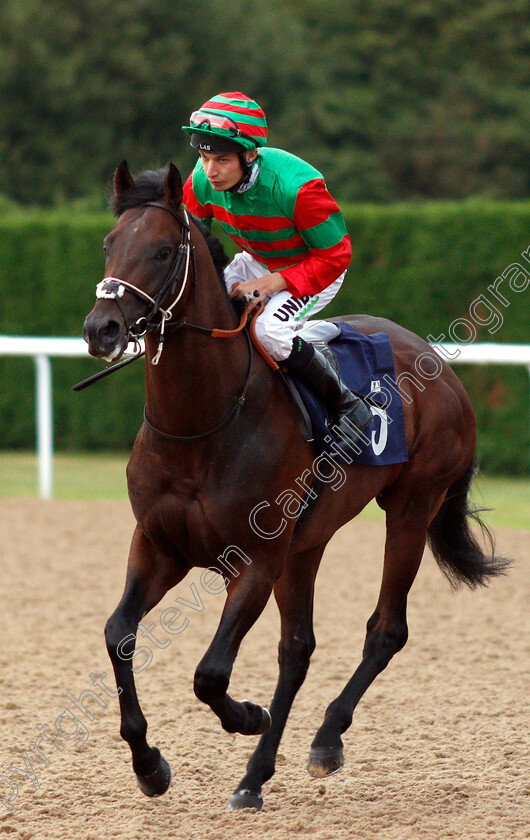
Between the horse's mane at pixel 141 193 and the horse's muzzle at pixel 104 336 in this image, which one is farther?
the horse's mane at pixel 141 193

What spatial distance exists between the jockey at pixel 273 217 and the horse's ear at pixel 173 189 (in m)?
0.29

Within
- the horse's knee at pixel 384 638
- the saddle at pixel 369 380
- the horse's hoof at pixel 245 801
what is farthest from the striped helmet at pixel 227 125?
the horse's hoof at pixel 245 801

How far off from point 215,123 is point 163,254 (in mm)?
533

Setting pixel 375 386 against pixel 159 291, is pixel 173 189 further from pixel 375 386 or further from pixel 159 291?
pixel 375 386

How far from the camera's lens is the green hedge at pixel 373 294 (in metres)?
10.6

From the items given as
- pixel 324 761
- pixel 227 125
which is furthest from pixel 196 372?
pixel 324 761

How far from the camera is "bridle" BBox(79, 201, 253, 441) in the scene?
3023 millimetres

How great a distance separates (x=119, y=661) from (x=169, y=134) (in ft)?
61.7

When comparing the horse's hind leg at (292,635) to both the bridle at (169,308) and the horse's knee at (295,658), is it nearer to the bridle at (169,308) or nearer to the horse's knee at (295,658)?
the horse's knee at (295,658)

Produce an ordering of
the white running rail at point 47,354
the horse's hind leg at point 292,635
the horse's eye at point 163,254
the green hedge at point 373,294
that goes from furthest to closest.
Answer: the green hedge at point 373,294
the white running rail at point 47,354
the horse's hind leg at point 292,635
the horse's eye at point 163,254

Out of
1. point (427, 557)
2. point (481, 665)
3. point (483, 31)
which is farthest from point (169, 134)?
point (481, 665)

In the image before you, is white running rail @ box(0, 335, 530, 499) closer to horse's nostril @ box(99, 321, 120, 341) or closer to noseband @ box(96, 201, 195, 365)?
noseband @ box(96, 201, 195, 365)

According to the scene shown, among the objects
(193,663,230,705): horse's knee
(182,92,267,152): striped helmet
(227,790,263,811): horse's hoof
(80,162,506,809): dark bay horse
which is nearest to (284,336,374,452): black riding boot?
(80,162,506,809): dark bay horse

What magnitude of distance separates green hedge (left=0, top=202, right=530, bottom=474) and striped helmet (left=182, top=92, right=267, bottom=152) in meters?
7.31
